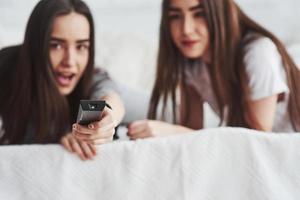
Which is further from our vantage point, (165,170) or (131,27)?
(131,27)

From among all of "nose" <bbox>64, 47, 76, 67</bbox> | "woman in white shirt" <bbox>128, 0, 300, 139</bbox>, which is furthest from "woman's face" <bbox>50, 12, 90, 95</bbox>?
"woman in white shirt" <bbox>128, 0, 300, 139</bbox>

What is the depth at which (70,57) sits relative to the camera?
39.2 inches

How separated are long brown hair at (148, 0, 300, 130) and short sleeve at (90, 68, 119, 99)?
4.2 inches

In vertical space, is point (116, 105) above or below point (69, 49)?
below

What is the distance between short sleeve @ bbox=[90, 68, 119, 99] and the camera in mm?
1031

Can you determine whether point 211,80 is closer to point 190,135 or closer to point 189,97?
point 189,97

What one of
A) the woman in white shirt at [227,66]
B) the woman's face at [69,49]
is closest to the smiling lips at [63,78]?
the woman's face at [69,49]

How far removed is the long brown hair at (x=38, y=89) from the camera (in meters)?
0.98

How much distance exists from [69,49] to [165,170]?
0.39 meters

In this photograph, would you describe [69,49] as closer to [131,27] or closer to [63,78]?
[63,78]

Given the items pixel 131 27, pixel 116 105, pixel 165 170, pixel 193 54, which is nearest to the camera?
pixel 165 170

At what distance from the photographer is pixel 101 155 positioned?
71 centimetres

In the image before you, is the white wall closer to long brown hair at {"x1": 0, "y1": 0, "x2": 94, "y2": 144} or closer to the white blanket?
long brown hair at {"x1": 0, "y1": 0, "x2": 94, "y2": 144}

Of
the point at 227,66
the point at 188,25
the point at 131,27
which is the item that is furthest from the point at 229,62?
the point at 131,27
